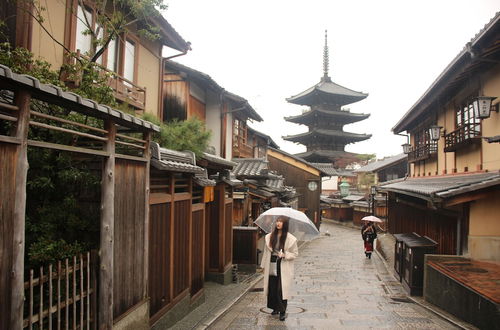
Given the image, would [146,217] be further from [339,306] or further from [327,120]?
[327,120]

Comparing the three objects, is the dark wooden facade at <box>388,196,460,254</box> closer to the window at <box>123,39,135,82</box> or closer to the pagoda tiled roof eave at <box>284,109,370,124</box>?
the window at <box>123,39,135,82</box>

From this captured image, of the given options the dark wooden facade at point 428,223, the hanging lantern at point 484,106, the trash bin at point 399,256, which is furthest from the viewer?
the dark wooden facade at point 428,223

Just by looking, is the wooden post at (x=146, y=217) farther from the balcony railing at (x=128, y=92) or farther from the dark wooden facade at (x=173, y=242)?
the balcony railing at (x=128, y=92)

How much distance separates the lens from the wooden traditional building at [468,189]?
8625mm

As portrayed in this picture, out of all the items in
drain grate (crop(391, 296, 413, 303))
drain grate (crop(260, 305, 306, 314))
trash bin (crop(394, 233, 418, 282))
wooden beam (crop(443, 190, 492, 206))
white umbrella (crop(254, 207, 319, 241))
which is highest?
wooden beam (crop(443, 190, 492, 206))

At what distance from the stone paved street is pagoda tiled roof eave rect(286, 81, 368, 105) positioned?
36.3 m

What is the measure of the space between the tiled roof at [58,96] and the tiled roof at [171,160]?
980mm

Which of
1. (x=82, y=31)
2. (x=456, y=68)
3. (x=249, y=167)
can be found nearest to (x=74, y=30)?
(x=82, y=31)

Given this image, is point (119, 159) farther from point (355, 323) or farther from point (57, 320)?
point (355, 323)

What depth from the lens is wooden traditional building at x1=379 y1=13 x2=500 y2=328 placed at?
862 centimetres

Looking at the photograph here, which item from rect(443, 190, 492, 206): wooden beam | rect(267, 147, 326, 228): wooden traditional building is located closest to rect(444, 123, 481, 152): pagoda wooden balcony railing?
rect(443, 190, 492, 206): wooden beam

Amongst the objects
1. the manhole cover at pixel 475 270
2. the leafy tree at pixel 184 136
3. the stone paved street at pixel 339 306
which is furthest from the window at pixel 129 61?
the manhole cover at pixel 475 270

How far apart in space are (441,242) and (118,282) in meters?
12.3

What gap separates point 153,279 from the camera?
7.02 metres
